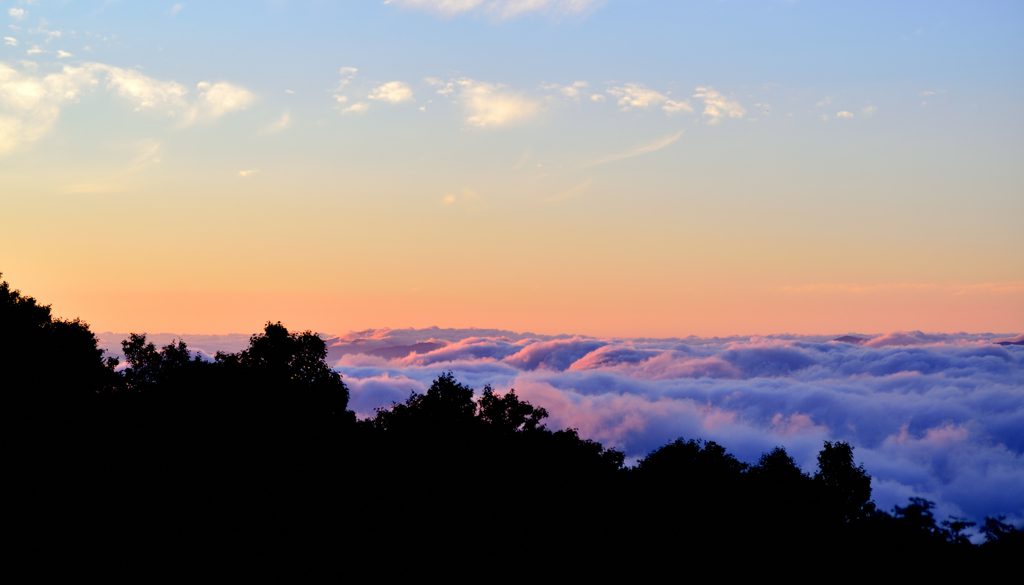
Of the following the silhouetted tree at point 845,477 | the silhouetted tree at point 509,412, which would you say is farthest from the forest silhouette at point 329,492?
the silhouetted tree at point 845,477

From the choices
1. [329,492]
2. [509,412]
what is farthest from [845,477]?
[329,492]

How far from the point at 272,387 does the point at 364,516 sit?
15288 millimetres

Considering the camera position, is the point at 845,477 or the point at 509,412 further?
the point at 845,477

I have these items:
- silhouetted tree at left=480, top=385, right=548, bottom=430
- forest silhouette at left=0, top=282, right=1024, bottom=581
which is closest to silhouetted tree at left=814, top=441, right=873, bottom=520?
forest silhouette at left=0, top=282, right=1024, bottom=581

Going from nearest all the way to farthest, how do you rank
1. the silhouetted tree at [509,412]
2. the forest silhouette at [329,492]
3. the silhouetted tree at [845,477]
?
the forest silhouette at [329,492]
the silhouetted tree at [509,412]
the silhouetted tree at [845,477]

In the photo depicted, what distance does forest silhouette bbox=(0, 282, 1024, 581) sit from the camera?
26938 mm

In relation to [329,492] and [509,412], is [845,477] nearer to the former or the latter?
[509,412]

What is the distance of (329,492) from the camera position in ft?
100

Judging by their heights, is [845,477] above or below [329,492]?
below

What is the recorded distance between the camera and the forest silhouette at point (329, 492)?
26938 mm

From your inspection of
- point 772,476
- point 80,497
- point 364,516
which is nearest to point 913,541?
point 772,476

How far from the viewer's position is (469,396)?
1969 inches

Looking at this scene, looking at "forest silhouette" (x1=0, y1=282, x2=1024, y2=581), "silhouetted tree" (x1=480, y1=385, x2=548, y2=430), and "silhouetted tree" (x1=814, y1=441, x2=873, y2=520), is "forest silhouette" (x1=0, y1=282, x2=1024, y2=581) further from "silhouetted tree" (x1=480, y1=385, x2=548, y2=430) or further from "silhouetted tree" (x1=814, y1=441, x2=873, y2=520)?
"silhouetted tree" (x1=814, y1=441, x2=873, y2=520)

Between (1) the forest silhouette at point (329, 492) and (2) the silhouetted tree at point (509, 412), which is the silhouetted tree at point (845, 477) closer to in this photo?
(1) the forest silhouette at point (329, 492)
